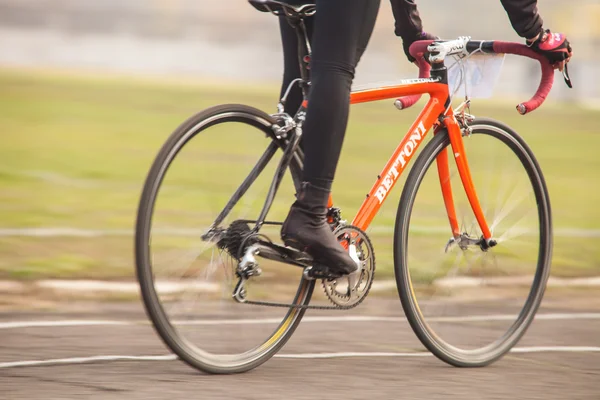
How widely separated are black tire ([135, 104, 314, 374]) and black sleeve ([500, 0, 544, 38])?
3.38ft

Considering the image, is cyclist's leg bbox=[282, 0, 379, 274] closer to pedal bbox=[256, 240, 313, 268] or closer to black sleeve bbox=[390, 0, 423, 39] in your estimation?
pedal bbox=[256, 240, 313, 268]

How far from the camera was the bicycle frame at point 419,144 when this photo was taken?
173 inches

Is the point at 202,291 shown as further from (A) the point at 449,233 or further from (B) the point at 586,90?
(B) the point at 586,90

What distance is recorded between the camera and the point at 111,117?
1822cm

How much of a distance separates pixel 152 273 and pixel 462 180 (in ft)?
5.08

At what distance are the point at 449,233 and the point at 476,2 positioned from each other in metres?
46.1

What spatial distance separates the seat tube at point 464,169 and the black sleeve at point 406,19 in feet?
1.30

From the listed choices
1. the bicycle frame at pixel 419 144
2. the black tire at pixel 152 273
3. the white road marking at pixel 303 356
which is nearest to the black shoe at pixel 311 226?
the black tire at pixel 152 273

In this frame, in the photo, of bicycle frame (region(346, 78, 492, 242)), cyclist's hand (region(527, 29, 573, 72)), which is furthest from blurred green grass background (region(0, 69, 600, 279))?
cyclist's hand (region(527, 29, 573, 72))

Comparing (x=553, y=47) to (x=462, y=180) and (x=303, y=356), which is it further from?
(x=303, y=356)

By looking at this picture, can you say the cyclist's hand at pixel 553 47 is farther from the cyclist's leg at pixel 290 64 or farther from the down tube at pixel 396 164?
the cyclist's leg at pixel 290 64

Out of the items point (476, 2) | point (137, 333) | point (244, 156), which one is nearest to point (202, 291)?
point (244, 156)

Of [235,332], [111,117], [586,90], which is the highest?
[586,90]

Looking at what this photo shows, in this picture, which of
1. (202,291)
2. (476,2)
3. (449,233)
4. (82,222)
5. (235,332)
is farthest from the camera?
(476,2)
